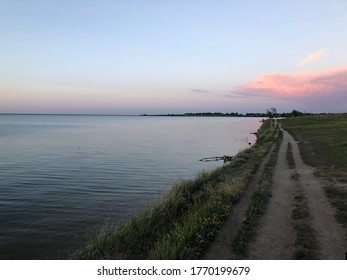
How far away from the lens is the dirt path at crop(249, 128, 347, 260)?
8969mm

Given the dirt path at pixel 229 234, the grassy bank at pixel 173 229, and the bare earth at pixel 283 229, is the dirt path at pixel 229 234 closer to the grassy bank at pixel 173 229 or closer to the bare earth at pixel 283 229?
the bare earth at pixel 283 229

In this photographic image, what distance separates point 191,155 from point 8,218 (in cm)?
2920

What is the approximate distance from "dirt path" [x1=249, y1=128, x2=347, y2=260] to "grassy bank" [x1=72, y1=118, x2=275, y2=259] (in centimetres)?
150

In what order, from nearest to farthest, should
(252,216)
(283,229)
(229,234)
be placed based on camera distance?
(229,234), (283,229), (252,216)

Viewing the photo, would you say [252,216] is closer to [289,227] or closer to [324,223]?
[289,227]

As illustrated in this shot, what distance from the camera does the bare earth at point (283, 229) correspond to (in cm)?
897

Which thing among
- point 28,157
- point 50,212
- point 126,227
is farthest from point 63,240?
point 28,157

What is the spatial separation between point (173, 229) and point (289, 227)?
401 cm

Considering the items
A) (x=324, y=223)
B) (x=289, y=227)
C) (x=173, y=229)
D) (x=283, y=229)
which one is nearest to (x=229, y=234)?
(x=283, y=229)

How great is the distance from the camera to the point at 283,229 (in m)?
10.8

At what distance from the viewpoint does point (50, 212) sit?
17438mm

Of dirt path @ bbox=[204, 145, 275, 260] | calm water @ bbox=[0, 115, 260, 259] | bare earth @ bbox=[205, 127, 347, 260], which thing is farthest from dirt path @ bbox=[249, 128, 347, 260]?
calm water @ bbox=[0, 115, 260, 259]
